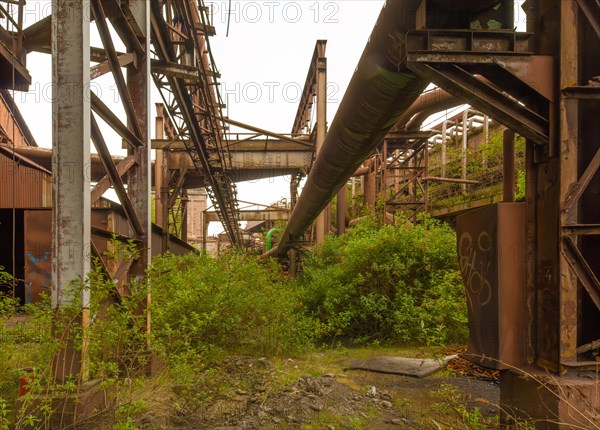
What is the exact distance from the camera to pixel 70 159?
3.23 m

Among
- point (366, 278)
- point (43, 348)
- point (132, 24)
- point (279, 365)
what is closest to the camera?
point (43, 348)

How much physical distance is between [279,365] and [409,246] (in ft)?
13.2

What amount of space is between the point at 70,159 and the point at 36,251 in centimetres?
847

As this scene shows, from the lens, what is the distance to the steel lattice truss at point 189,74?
6246mm

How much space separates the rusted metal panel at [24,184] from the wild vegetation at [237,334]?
13.9 feet

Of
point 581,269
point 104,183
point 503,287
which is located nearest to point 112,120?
point 104,183

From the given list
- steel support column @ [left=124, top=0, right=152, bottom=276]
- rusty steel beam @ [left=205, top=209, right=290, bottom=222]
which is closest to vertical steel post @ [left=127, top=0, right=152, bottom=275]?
steel support column @ [left=124, top=0, right=152, bottom=276]

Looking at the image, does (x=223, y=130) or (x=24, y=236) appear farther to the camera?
(x=223, y=130)

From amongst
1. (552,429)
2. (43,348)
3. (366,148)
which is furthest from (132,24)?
(552,429)

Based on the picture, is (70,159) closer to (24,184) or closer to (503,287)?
(503,287)

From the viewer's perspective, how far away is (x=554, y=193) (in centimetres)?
286

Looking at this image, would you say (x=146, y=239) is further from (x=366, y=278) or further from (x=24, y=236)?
(x=24, y=236)

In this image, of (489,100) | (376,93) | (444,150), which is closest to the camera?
(489,100)

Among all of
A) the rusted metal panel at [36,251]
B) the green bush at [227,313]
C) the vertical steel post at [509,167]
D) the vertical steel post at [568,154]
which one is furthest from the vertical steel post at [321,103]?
the vertical steel post at [568,154]
